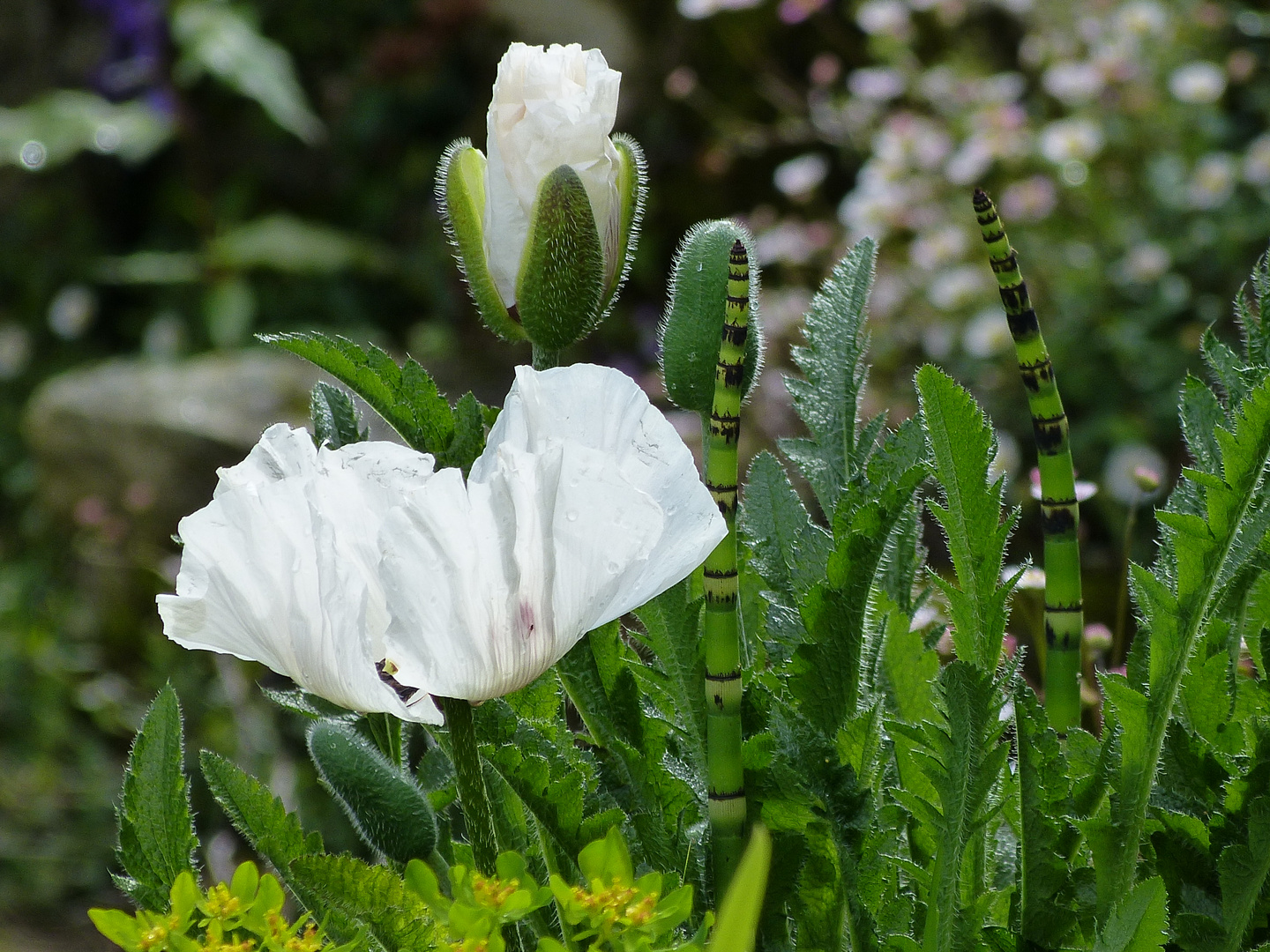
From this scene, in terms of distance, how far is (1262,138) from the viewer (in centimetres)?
283

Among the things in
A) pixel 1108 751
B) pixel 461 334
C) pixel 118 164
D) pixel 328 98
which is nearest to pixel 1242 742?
pixel 1108 751

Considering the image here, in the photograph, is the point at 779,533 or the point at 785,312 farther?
the point at 785,312

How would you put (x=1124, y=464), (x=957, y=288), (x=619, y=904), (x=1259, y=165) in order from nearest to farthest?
(x=619, y=904) → (x=1124, y=464) → (x=1259, y=165) → (x=957, y=288)

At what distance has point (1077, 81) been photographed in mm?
2861

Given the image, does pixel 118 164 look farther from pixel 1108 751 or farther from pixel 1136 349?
pixel 1108 751

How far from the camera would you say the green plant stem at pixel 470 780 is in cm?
44

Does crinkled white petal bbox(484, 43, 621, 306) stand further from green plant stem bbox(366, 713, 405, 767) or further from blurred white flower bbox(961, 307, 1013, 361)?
blurred white flower bbox(961, 307, 1013, 361)

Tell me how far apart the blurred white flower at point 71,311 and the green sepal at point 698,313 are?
4373mm

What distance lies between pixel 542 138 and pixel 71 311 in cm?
435

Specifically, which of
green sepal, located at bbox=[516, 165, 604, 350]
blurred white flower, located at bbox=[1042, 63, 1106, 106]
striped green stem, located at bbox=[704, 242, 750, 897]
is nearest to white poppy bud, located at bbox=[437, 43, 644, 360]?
green sepal, located at bbox=[516, 165, 604, 350]

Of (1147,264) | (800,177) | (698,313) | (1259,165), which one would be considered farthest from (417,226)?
(698,313)

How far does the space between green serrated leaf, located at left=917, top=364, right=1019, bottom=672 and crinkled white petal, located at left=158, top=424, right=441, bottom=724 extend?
19cm

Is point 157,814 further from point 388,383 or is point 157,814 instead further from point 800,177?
point 800,177

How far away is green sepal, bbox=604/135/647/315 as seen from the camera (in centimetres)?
56
